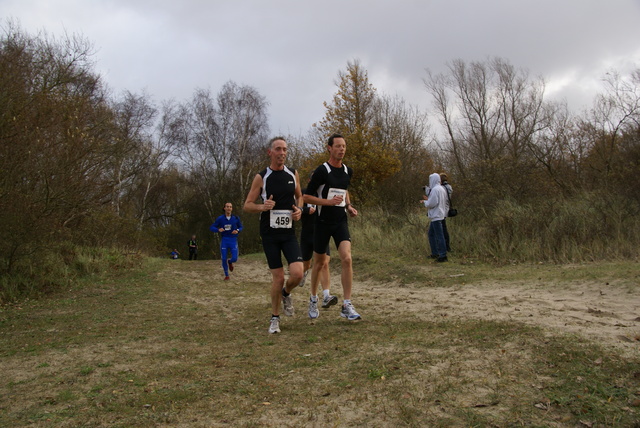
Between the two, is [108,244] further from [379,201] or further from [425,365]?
[425,365]

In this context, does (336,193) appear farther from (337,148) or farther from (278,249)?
(278,249)

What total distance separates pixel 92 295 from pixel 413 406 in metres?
8.91

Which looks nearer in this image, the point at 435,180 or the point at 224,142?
the point at 435,180

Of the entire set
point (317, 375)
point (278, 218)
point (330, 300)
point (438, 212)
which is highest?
point (438, 212)

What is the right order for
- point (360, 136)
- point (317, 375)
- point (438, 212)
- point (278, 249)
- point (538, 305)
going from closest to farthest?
point (317, 375) < point (278, 249) < point (538, 305) < point (438, 212) < point (360, 136)

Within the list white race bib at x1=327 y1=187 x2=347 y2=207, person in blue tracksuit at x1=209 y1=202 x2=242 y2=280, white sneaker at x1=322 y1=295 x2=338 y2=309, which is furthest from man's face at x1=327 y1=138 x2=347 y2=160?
person in blue tracksuit at x1=209 y1=202 x2=242 y2=280

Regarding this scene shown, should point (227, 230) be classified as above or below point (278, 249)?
above

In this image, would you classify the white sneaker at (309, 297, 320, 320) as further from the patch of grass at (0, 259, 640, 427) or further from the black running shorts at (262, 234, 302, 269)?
the black running shorts at (262, 234, 302, 269)

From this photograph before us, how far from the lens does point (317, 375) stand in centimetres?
381

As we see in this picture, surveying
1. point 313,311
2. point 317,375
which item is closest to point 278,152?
point 313,311

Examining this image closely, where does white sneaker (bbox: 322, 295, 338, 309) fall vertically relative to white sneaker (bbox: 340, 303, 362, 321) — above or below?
above

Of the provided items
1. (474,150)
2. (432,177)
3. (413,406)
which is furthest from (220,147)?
(413,406)

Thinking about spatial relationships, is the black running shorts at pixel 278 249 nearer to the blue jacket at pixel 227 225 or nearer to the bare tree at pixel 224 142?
the blue jacket at pixel 227 225

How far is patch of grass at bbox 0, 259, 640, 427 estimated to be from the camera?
2.97 meters
